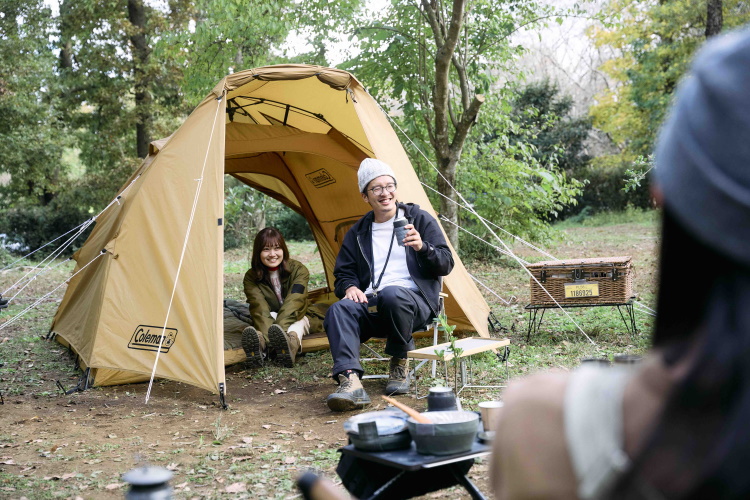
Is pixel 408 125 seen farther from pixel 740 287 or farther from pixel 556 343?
pixel 740 287

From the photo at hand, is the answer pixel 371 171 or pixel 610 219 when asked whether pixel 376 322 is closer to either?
pixel 371 171


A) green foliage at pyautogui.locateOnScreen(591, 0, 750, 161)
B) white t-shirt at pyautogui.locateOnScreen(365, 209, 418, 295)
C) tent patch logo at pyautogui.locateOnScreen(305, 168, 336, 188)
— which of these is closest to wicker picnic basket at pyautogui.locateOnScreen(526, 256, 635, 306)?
white t-shirt at pyautogui.locateOnScreen(365, 209, 418, 295)

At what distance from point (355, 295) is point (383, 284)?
24 cm

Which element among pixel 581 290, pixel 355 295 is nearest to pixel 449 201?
pixel 581 290

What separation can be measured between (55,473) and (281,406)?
4.66ft

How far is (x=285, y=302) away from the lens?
562 cm

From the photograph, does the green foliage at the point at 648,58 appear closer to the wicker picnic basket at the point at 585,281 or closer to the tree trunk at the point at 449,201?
the tree trunk at the point at 449,201

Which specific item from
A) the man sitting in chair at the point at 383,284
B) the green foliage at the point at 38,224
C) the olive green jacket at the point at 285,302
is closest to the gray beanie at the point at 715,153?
the man sitting in chair at the point at 383,284

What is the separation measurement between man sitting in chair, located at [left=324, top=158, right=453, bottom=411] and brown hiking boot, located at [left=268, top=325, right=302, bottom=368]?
Result: 33.5 inches

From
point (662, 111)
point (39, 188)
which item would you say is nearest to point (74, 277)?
point (39, 188)

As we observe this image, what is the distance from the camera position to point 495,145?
31.6 feet

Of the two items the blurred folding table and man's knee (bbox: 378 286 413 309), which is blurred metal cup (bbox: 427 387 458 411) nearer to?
the blurred folding table

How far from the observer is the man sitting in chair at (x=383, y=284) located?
13.5 feet

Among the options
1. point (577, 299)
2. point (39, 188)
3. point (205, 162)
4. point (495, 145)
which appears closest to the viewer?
point (205, 162)
